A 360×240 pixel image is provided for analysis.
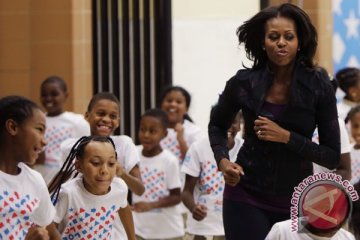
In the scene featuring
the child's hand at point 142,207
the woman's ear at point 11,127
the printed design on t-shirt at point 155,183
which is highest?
the woman's ear at point 11,127

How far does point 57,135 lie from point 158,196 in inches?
59.6

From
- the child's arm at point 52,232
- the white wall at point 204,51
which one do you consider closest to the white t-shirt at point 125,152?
the child's arm at point 52,232

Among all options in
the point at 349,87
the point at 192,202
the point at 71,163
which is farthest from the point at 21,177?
the point at 349,87

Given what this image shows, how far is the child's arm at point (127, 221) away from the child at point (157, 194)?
2.23 m

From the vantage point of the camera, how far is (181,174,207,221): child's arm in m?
8.94

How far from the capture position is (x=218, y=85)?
1417 centimetres

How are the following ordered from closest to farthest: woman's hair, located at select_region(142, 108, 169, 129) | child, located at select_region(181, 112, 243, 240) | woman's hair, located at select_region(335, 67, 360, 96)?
child, located at select_region(181, 112, 243, 240)
woman's hair, located at select_region(142, 108, 169, 129)
woman's hair, located at select_region(335, 67, 360, 96)

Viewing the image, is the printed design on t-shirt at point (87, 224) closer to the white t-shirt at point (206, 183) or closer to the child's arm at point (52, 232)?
the child's arm at point (52, 232)

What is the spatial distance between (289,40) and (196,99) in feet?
24.6

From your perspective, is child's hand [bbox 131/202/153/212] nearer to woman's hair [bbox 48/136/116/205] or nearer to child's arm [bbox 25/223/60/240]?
woman's hair [bbox 48/136/116/205]

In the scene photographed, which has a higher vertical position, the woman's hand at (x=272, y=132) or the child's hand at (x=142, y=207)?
the woman's hand at (x=272, y=132)

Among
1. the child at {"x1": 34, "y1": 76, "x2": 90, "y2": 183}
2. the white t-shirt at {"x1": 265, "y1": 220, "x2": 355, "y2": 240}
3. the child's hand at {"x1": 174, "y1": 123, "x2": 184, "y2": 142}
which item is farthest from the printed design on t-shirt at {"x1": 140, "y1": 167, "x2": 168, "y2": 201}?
the white t-shirt at {"x1": 265, "y1": 220, "x2": 355, "y2": 240}

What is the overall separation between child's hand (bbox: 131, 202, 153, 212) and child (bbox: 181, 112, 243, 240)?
505 mm

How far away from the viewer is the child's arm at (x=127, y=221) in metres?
7.91
